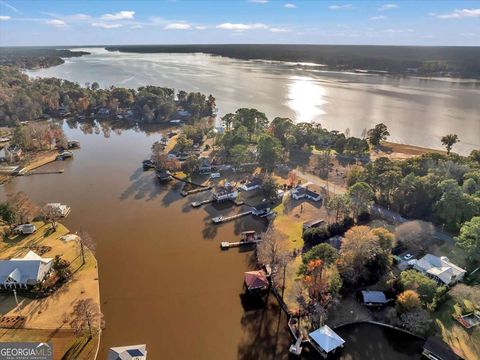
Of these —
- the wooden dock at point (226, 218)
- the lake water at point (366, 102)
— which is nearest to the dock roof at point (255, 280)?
the wooden dock at point (226, 218)

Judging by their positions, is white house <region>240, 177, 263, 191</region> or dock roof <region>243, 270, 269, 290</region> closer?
dock roof <region>243, 270, 269, 290</region>

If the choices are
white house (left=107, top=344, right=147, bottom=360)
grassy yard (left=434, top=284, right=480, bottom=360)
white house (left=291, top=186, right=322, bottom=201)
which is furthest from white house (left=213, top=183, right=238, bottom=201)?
grassy yard (left=434, top=284, right=480, bottom=360)

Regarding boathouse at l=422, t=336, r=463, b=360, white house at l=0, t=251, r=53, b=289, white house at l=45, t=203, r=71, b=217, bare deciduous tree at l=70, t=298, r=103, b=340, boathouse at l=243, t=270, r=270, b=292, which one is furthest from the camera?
white house at l=45, t=203, r=71, b=217

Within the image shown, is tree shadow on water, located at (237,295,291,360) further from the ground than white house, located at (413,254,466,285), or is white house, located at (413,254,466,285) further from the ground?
white house, located at (413,254,466,285)

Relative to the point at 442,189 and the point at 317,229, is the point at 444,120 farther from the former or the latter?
the point at 317,229

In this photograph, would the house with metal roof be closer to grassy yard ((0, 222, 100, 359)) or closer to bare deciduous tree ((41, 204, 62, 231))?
grassy yard ((0, 222, 100, 359))

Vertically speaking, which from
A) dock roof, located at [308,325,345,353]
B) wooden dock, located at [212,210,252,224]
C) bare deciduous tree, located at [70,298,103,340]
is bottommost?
bare deciduous tree, located at [70,298,103,340]

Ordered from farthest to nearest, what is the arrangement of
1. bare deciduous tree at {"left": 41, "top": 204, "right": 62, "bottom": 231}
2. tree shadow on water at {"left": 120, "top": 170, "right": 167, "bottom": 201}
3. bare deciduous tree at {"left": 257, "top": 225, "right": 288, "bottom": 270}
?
tree shadow on water at {"left": 120, "top": 170, "right": 167, "bottom": 201}
bare deciduous tree at {"left": 41, "top": 204, "right": 62, "bottom": 231}
bare deciduous tree at {"left": 257, "top": 225, "right": 288, "bottom": 270}
